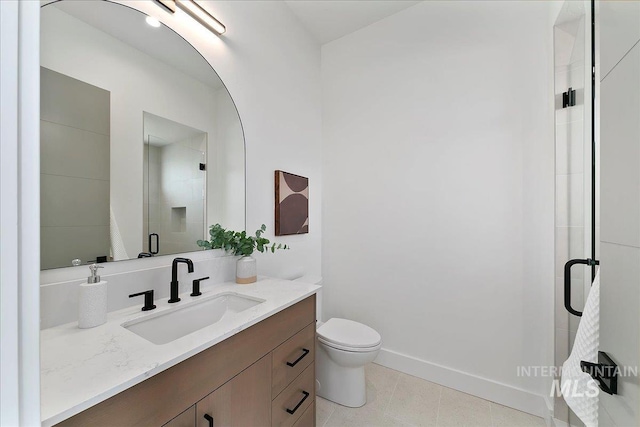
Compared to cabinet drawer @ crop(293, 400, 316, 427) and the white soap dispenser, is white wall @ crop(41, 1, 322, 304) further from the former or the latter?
cabinet drawer @ crop(293, 400, 316, 427)

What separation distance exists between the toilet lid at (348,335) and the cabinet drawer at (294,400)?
1.05 feet

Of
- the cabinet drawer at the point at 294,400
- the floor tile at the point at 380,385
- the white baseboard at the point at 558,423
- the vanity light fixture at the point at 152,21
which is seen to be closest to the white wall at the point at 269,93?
the vanity light fixture at the point at 152,21

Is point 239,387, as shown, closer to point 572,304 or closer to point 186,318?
point 186,318

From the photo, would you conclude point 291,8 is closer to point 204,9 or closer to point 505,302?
point 204,9

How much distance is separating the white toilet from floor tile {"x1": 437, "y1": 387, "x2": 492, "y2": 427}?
20.1 inches

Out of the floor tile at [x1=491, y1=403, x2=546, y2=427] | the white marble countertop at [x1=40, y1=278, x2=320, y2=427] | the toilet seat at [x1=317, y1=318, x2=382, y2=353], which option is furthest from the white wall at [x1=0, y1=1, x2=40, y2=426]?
the floor tile at [x1=491, y1=403, x2=546, y2=427]

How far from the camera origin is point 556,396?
1.51 meters

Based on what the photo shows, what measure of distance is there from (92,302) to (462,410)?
2138 millimetres

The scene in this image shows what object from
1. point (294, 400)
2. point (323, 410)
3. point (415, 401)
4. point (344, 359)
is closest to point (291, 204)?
point (344, 359)

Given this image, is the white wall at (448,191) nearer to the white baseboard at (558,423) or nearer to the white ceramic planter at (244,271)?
the white baseboard at (558,423)

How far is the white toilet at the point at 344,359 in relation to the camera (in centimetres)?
163

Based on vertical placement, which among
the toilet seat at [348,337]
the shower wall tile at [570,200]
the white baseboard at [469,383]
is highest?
the shower wall tile at [570,200]

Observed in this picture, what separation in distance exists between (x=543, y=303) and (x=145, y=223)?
2339mm

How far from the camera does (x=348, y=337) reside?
1740mm
